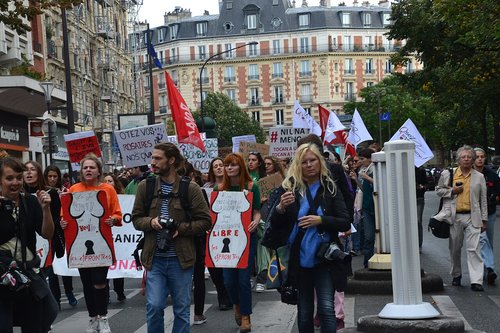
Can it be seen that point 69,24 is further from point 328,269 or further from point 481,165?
point 328,269

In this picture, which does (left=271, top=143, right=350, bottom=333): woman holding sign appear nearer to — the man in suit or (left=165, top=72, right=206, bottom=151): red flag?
the man in suit

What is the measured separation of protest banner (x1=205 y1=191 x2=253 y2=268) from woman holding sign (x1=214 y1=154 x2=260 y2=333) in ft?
0.23

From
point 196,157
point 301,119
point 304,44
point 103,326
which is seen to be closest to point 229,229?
point 103,326

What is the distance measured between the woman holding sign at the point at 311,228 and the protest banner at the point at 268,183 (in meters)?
4.69

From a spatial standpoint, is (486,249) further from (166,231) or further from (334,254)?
(166,231)

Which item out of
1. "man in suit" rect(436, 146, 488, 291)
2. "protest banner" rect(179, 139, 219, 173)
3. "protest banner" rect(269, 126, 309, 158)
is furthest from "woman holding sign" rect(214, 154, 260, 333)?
"protest banner" rect(179, 139, 219, 173)

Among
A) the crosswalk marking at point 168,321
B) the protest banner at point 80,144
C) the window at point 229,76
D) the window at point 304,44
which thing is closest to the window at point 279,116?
the window at point 229,76

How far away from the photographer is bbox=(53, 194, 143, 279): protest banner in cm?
1295

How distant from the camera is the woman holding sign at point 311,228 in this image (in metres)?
7.29

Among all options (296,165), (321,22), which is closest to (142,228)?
(296,165)

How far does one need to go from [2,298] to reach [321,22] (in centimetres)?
11505

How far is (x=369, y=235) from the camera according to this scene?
1527cm

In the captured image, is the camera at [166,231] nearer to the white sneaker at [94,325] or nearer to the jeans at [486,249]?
the white sneaker at [94,325]

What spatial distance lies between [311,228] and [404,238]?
2.18 ft
